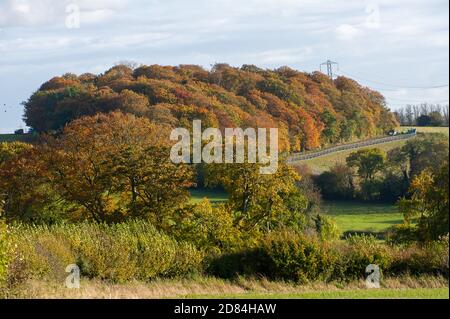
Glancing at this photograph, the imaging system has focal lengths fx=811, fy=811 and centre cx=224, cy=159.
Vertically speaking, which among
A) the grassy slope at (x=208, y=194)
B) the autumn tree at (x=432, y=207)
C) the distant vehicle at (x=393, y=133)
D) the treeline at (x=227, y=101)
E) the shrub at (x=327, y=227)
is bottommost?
the shrub at (x=327, y=227)

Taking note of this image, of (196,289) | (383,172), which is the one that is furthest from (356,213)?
(196,289)

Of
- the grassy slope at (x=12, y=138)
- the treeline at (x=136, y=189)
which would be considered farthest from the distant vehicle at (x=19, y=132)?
the treeline at (x=136, y=189)

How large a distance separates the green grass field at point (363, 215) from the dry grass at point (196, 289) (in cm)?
2415

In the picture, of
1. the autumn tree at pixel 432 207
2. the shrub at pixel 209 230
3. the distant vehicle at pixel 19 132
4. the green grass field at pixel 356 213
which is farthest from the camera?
the distant vehicle at pixel 19 132

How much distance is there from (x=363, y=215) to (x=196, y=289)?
113ft

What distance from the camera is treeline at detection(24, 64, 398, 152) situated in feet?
229

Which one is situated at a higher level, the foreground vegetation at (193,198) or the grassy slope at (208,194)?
the foreground vegetation at (193,198)

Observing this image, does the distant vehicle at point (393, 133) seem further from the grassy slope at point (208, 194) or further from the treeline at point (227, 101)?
the grassy slope at point (208, 194)

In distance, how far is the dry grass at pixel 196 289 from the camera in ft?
55.1

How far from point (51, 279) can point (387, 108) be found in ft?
265

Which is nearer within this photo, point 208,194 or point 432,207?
point 432,207

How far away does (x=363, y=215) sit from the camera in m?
55.0

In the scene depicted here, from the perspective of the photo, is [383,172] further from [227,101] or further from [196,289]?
[196,289]
